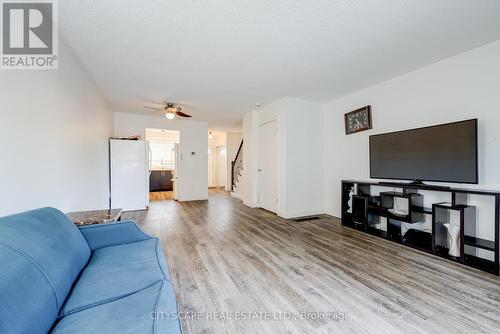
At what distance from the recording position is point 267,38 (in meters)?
2.19

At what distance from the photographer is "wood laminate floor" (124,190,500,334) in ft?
4.65

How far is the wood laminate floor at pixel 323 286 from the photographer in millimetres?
1418

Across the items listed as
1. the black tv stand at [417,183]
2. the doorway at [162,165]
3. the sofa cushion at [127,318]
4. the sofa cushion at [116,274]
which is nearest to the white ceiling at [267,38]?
the black tv stand at [417,183]

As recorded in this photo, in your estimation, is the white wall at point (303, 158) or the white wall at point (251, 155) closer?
the white wall at point (303, 158)

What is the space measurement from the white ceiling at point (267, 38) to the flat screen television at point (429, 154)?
98 cm

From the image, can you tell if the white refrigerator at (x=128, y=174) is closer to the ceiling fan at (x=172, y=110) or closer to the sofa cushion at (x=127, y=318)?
the ceiling fan at (x=172, y=110)

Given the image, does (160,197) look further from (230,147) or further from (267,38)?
(267,38)


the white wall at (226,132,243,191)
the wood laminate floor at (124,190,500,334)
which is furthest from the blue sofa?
the white wall at (226,132,243,191)

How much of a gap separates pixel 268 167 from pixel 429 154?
2930mm

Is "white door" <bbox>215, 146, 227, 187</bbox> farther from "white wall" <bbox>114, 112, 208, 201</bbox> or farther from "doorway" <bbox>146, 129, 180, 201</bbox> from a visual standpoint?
"white wall" <bbox>114, 112, 208, 201</bbox>

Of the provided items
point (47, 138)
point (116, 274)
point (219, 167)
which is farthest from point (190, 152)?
point (116, 274)

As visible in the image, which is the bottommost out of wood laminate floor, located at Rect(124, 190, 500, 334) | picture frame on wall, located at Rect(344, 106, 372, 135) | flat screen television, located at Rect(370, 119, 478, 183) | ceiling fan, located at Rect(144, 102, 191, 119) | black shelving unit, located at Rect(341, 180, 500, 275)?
wood laminate floor, located at Rect(124, 190, 500, 334)

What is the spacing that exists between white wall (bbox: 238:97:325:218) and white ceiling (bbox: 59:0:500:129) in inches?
32.7

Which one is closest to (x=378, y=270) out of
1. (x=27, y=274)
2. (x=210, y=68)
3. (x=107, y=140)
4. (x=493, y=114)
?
(x=493, y=114)
